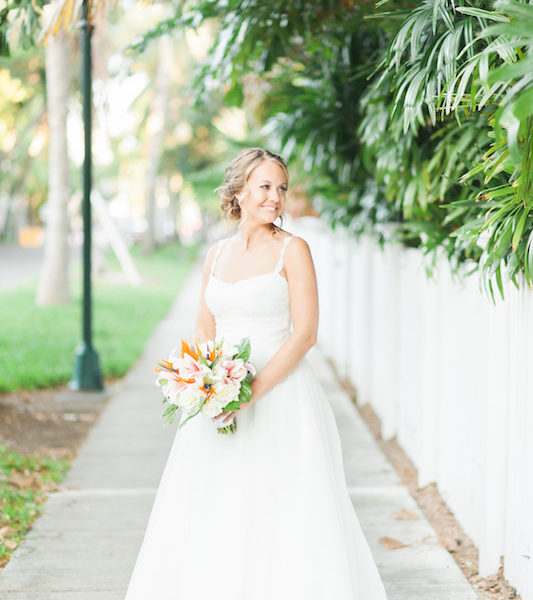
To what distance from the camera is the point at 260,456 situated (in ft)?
10.9

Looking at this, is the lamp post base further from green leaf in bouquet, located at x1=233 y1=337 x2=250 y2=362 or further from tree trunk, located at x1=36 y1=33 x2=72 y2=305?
tree trunk, located at x1=36 y1=33 x2=72 y2=305

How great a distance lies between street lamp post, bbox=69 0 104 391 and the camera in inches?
316

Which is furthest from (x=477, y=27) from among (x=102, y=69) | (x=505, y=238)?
(x=102, y=69)

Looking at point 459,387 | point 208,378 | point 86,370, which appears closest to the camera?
point 208,378

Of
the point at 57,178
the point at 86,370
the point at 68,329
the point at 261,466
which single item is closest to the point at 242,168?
the point at 261,466

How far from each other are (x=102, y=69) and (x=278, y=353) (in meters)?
12.2

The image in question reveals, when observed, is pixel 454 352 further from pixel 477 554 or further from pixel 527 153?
pixel 527 153

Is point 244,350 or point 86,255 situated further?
point 86,255

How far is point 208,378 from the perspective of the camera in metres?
3.06

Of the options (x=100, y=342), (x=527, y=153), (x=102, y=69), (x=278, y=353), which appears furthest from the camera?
(x=102, y=69)

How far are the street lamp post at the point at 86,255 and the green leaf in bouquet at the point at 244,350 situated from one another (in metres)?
5.19

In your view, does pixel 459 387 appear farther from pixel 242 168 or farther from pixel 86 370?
pixel 86 370

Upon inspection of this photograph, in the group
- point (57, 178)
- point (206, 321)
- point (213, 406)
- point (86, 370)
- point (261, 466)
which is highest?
point (57, 178)

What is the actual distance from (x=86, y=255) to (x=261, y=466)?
545 centimetres
